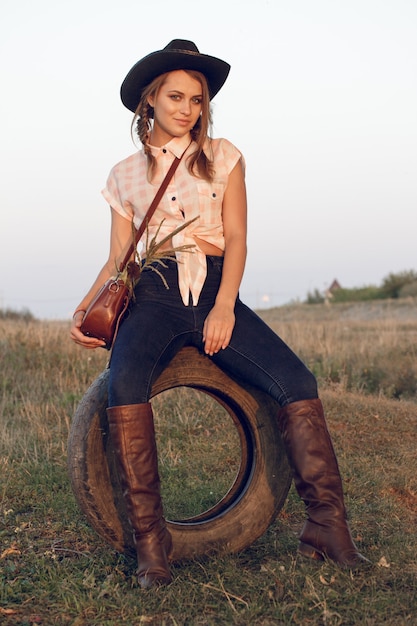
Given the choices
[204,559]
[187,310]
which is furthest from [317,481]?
[187,310]

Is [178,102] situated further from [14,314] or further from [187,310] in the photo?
[14,314]

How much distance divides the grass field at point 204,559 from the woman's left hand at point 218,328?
39.7 inches

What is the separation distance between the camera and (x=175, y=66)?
3740mm

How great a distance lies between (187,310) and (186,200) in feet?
1.81

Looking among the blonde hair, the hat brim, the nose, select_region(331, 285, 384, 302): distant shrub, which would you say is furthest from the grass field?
select_region(331, 285, 384, 302): distant shrub

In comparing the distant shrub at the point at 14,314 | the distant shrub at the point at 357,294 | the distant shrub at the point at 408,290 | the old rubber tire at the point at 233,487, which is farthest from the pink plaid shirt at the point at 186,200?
the distant shrub at the point at 357,294

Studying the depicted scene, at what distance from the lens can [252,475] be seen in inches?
152

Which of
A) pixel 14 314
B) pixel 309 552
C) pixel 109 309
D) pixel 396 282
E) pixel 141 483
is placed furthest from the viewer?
pixel 396 282

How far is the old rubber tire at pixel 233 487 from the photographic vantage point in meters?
3.64

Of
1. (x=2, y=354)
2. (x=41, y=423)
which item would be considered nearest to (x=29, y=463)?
(x=41, y=423)

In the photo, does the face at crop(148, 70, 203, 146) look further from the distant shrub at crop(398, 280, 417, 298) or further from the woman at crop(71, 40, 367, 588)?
the distant shrub at crop(398, 280, 417, 298)

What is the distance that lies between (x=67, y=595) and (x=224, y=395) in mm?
1236

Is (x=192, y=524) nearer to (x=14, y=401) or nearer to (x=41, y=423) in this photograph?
(x=41, y=423)

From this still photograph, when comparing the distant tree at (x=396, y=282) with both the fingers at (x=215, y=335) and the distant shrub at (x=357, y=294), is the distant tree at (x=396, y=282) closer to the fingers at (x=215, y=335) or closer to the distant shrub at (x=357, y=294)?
the distant shrub at (x=357, y=294)
